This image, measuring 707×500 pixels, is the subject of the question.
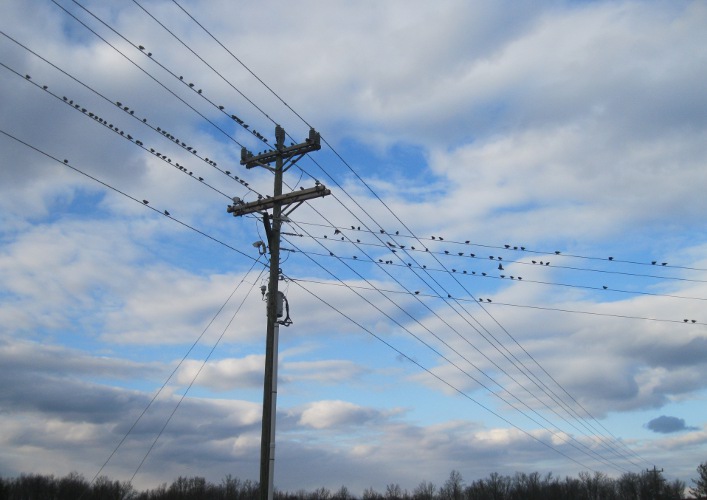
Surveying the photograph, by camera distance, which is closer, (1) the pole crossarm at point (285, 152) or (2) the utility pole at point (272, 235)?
(2) the utility pole at point (272, 235)

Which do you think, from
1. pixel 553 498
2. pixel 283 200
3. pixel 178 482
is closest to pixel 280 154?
pixel 283 200

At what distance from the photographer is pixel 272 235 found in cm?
1747

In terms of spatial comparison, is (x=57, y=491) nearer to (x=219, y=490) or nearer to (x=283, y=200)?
(x=219, y=490)

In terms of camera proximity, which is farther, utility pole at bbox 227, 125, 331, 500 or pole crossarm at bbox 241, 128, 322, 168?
pole crossarm at bbox 241, 128, 322, 168

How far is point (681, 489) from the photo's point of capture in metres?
120

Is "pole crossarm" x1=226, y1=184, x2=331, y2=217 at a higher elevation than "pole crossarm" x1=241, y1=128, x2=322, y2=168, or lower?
lower

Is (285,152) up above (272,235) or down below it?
above

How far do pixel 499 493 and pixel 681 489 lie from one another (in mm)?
32534

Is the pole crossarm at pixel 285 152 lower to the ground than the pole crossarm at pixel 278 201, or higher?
higher

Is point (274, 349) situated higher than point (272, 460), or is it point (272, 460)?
point (274, 349)

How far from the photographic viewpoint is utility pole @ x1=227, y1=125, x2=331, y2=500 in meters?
15.4

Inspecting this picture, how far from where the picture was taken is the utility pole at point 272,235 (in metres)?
15.4

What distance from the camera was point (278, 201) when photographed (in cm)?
1789

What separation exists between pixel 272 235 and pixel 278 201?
1.03m
